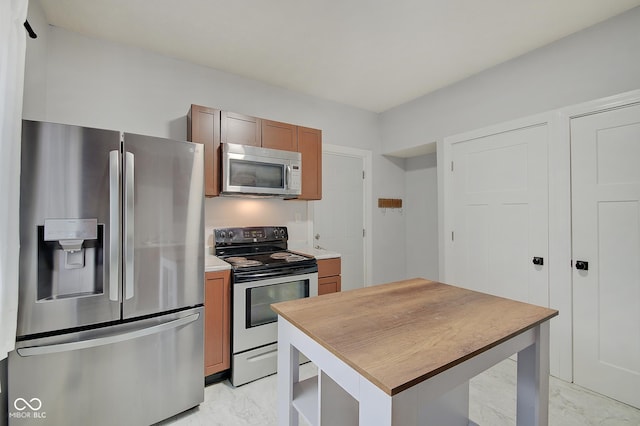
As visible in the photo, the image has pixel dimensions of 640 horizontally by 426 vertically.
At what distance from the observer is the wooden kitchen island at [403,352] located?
761 mm

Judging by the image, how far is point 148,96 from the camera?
7.89 feet

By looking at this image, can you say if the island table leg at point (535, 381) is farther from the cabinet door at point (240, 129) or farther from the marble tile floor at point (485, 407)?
the cabinet door at point (240, 129)

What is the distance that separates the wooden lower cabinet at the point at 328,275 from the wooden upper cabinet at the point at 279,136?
1158 mm

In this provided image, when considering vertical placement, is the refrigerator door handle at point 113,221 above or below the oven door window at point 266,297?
above

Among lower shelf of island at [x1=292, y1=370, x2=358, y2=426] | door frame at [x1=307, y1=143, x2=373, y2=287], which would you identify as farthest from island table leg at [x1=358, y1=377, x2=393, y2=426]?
door frame at [x1=307, y1=143, x2=373, y2=287]

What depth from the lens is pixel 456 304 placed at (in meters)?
1.27

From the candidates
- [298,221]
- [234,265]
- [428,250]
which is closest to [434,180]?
[428,250]

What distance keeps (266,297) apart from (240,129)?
1471 millimetres

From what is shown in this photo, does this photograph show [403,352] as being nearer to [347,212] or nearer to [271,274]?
[271,274]

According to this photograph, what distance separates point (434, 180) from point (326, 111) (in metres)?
1.68

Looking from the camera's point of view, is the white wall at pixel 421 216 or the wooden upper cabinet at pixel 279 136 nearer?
the wooden upper cabinet at pixel 279 136

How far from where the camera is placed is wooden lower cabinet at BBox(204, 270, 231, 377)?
2047 millimetres

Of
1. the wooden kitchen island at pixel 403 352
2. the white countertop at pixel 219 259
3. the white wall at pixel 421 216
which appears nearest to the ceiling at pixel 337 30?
the white wall at pixel 421 216
